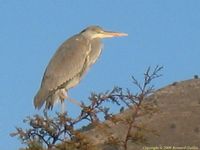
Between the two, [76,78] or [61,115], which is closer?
[61,115]

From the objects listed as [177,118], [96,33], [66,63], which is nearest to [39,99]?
[66,63]

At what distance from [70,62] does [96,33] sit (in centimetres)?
115

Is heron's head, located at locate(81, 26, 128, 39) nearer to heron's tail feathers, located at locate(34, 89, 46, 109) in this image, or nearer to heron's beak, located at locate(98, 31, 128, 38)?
heron's beak, located at locate(98, 31, 128, 38)

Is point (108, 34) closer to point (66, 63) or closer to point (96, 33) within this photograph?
point (96, 33)

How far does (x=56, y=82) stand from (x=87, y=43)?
163 centimetres

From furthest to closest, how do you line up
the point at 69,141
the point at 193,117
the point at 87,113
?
the point at 193,117 < the point at 87,113 < the point at 69,141

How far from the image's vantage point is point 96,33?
56.5ft

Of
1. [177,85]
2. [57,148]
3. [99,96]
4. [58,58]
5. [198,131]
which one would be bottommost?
[57,148]

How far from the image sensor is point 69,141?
9727mm

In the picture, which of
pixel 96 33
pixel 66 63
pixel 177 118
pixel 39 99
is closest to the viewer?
pixel 39 99

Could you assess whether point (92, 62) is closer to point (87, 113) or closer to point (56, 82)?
point (56, 82)

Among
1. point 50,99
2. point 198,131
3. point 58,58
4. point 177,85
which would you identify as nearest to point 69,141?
point 50,99

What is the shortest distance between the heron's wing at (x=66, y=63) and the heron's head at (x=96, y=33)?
20 centimetres

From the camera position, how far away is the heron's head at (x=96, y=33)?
56.2 ft
